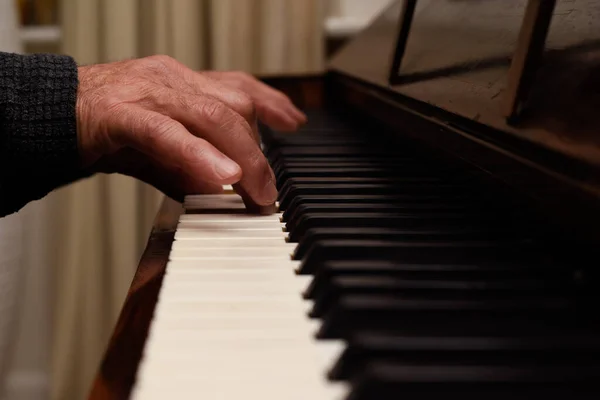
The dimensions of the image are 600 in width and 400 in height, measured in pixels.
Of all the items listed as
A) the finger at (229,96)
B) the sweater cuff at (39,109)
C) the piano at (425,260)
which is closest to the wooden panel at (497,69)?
the piano at (425,260)

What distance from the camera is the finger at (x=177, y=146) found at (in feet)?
2.26

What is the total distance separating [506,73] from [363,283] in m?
0.33

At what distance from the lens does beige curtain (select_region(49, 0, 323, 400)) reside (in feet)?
5.66

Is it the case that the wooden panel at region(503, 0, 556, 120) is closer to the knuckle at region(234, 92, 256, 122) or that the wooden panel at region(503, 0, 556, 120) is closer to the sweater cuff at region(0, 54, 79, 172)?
the knuckle at region(234, 92, 256, 122)

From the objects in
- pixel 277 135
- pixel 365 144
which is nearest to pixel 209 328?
pixel 365 144

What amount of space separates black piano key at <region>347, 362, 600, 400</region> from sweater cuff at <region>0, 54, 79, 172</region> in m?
0.56

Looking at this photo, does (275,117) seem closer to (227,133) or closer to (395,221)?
(227,133)

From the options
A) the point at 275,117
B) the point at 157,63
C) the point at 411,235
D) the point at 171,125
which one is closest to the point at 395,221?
the point at 411,235

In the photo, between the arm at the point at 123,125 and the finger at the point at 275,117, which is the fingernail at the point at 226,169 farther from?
the finger at the point at 275,117

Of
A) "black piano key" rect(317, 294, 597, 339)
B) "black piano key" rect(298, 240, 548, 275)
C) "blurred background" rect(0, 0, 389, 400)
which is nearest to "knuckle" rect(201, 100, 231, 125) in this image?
"black piano key" rect(298, 240, 548, 275)

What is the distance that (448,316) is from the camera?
16.7 inches

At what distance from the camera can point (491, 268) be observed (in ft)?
1.65

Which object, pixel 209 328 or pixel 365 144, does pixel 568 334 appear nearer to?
pixel 209 328

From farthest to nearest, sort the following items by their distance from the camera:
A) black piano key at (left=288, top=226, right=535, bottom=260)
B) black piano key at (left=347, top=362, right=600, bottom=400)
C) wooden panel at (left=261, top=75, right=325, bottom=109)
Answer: wooden panel at (left=261, top=75, right=325, bottom=109) → black piano key at (left=288, top=226, right=535, bottom=260) → black piano key at (left=347, top=362, right=600, bottom=400)
